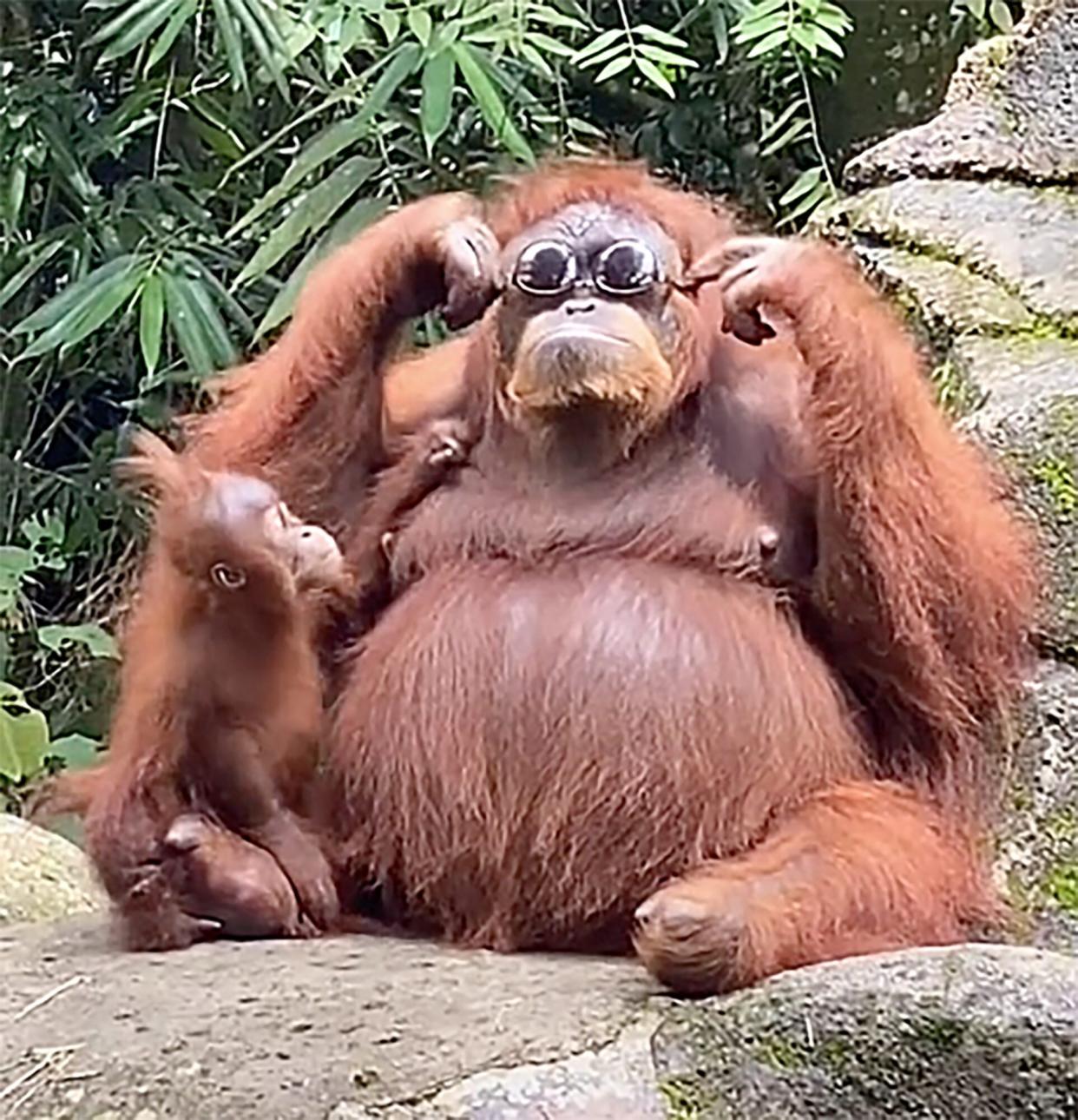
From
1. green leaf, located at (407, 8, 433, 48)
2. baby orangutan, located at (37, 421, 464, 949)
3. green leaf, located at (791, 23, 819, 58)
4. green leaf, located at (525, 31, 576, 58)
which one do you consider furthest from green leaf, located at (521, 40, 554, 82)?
baby orangutan, located at (37, 421, 464, 949)

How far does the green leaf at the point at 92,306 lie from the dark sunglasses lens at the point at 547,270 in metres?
1.51

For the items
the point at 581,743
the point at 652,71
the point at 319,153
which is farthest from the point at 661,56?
the point at 581,743

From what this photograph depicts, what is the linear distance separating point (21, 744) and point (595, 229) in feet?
4.79

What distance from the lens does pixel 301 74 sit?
430 centimetres

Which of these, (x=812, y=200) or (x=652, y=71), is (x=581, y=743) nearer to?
(x=652, y=71)

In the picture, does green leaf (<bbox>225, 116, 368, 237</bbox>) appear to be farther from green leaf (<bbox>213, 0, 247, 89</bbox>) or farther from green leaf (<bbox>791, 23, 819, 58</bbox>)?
green leaf (<bbox>791, 23, 819, 58</bbox>)

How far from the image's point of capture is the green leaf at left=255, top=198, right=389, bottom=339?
3.82 metres

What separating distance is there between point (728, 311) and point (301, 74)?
6.62ft

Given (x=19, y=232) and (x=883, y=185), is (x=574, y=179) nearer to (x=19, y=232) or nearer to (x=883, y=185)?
(x=883, y=185)

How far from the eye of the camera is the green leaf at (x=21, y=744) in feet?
11.9

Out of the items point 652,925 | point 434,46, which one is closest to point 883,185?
point 434,46

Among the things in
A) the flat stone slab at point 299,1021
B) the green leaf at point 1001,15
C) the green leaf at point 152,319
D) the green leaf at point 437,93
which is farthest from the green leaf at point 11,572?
the green leaf at point 1001,15

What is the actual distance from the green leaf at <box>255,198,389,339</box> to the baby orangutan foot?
142 cm

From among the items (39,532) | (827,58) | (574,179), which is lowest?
(39,532)
